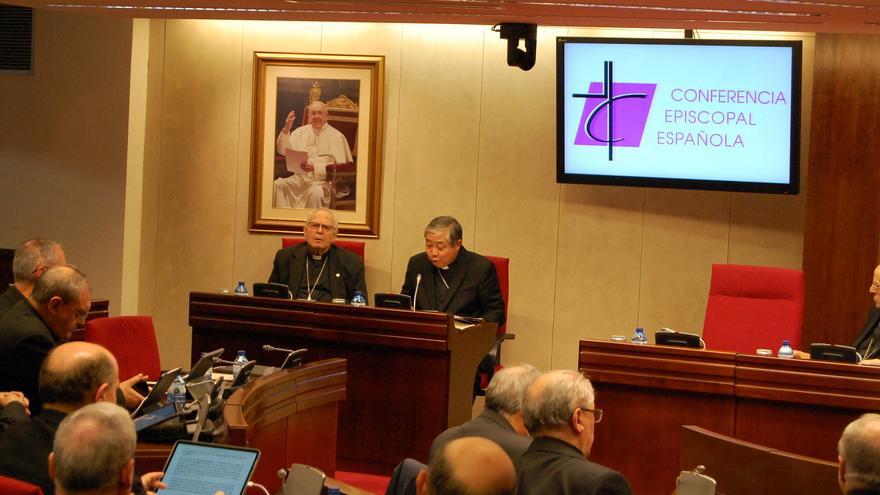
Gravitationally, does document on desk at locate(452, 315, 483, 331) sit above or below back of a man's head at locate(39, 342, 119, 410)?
below

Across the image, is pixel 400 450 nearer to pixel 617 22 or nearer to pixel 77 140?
pixel 617 22

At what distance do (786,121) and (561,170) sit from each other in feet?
4.98

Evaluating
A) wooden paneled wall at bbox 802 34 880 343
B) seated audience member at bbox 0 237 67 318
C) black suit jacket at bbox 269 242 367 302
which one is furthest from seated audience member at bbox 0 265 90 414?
wooden paneled wall at bbox 802 34 880 343

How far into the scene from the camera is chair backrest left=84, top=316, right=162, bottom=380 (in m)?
5.70

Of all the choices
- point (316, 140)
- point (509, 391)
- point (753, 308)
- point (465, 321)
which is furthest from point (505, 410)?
point (316, 140)

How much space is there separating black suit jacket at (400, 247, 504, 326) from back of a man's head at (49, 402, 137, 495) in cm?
477

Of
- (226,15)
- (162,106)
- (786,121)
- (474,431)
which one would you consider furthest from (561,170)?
(474,431)

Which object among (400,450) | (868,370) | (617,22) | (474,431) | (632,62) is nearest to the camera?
(474,431)

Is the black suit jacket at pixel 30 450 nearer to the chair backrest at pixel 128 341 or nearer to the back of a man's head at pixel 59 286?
the back of a man's head at pixel 59 286

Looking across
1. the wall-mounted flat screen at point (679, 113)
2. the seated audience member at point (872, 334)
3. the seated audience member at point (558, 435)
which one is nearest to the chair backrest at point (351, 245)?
the wall-mounted flat screen at point (679, 113)

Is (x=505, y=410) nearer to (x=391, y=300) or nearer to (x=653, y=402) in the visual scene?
(x=653, y=402)

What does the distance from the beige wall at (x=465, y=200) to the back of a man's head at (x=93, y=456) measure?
5.81 meters

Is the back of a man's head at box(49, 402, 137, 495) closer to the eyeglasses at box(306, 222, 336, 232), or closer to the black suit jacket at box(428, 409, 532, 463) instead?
the black suit jacket at box(428, 409, 532, 463)

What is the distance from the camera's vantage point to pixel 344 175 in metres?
8.51
